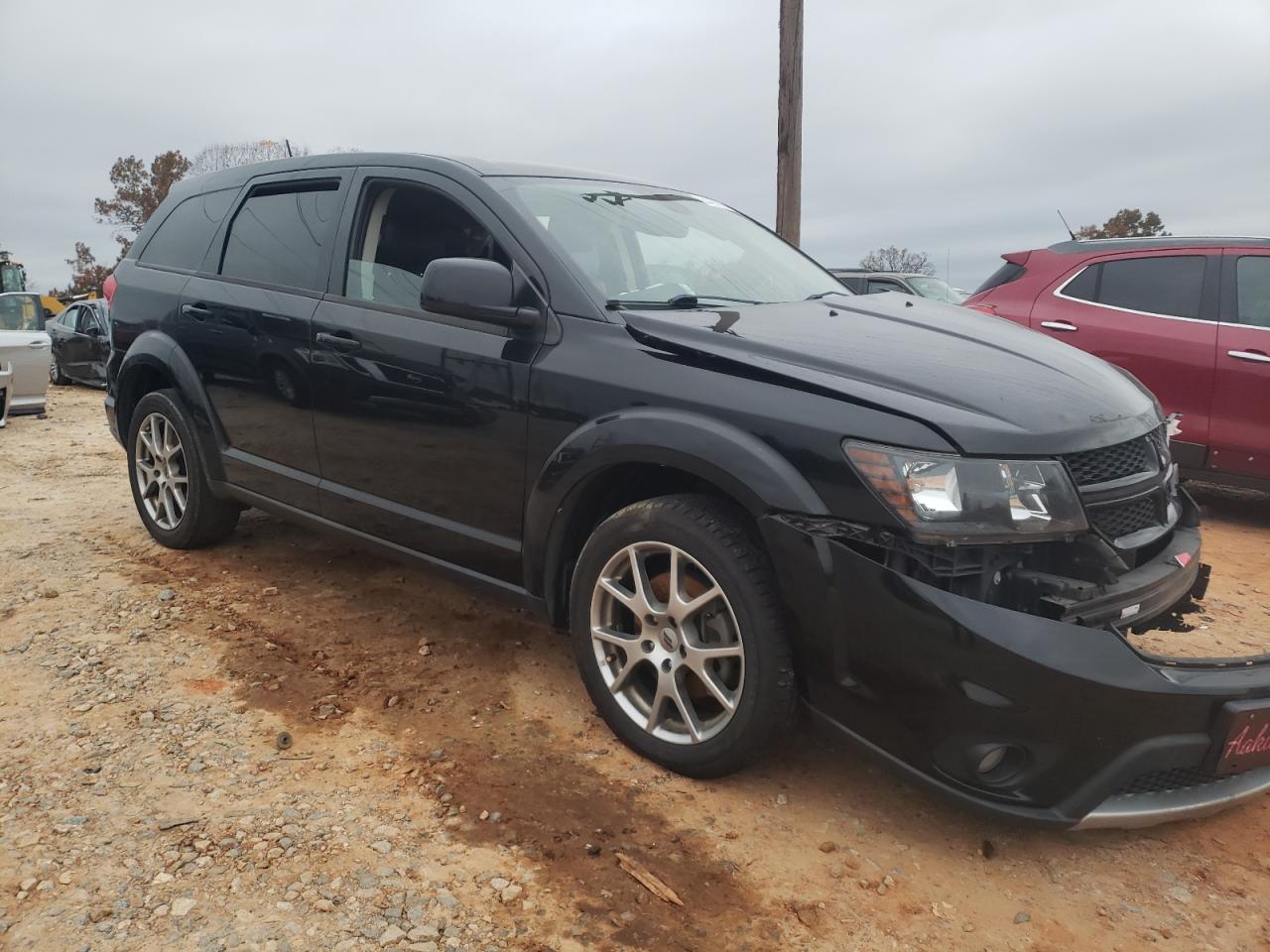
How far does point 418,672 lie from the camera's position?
344cm

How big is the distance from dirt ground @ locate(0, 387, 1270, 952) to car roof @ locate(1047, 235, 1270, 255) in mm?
4032

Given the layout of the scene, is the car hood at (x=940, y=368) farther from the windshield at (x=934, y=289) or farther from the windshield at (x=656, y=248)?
the windshield at (x=934, y=289)

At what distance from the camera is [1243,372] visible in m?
5.47

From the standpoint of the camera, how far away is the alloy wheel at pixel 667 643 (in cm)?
255

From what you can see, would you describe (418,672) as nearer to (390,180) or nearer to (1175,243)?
(390,180)

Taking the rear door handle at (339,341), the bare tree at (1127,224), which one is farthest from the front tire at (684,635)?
the bare tree at (1127,224)

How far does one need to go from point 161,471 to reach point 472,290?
266 cm

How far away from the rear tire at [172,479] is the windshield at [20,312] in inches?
281

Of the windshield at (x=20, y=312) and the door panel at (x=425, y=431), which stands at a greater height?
the windshield at (x=20, y=312)

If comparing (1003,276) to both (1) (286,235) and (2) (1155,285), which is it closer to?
(2) (1155,285)

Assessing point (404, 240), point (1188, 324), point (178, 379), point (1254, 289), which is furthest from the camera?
point (1188, 324)

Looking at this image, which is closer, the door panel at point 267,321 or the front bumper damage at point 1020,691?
the front bumper damage at point 1020,691

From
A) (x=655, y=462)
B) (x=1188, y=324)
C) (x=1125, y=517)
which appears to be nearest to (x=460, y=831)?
(x=655, y=462)

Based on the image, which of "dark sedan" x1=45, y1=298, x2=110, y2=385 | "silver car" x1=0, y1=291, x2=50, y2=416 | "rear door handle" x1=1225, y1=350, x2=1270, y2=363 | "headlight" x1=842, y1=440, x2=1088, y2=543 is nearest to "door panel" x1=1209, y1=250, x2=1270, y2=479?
"rear door handle" x1=1225, y1=350, x2=1270, y2=363
